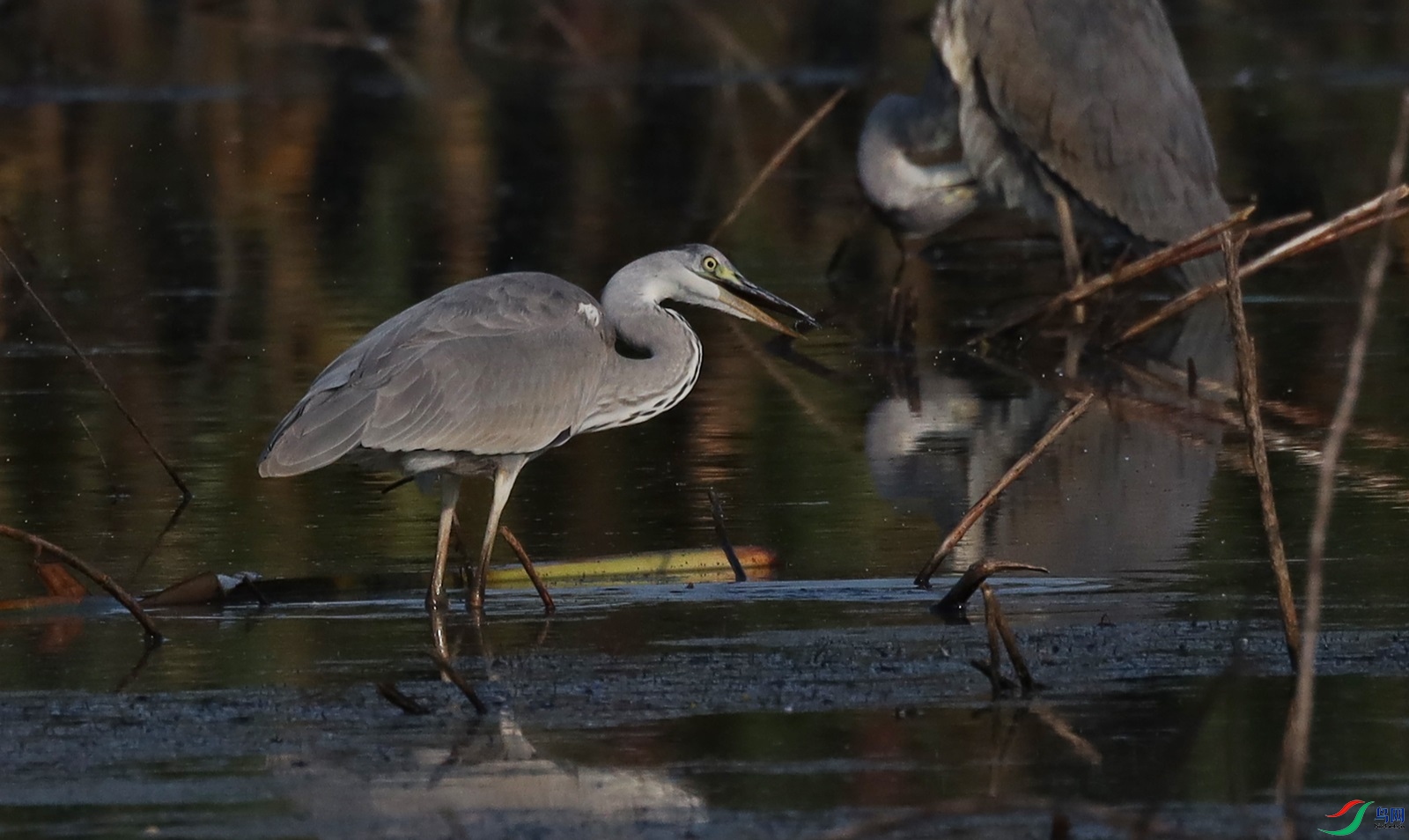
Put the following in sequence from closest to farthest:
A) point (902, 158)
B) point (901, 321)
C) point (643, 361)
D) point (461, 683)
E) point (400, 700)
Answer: point (461, 683)
point (400, 700)
point (643, 361)
point (901, 321)
point (902, 158)

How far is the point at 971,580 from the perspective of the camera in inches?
260

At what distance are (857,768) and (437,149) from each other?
1625 cm

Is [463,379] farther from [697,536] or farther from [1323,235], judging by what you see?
[1323,235]

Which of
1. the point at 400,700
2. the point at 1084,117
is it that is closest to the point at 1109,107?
the point at 1084,117

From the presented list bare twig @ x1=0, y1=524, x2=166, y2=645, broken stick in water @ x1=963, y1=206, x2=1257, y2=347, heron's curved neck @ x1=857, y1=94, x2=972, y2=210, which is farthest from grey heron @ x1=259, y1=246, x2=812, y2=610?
heron's curved neck @ x1=857, y1=94, x2=972, y2=210

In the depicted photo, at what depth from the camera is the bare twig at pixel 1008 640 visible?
575 centimetres

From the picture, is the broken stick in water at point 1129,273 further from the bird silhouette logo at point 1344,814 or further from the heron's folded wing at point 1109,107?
the bird silhouette logo at point 1344,814

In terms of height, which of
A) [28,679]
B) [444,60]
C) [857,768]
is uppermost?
[857,768]

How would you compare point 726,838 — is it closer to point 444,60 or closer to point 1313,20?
point 444,60

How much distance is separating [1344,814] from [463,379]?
3264 mm

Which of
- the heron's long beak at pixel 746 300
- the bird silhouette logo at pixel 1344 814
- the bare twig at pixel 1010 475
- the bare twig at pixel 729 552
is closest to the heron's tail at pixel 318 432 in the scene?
the bare twig at pixel 729 552

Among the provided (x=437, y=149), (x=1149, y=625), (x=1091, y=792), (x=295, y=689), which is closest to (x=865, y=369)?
(x=1149, y=625)

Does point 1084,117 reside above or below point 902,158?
above

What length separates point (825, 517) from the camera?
27.5 feet
